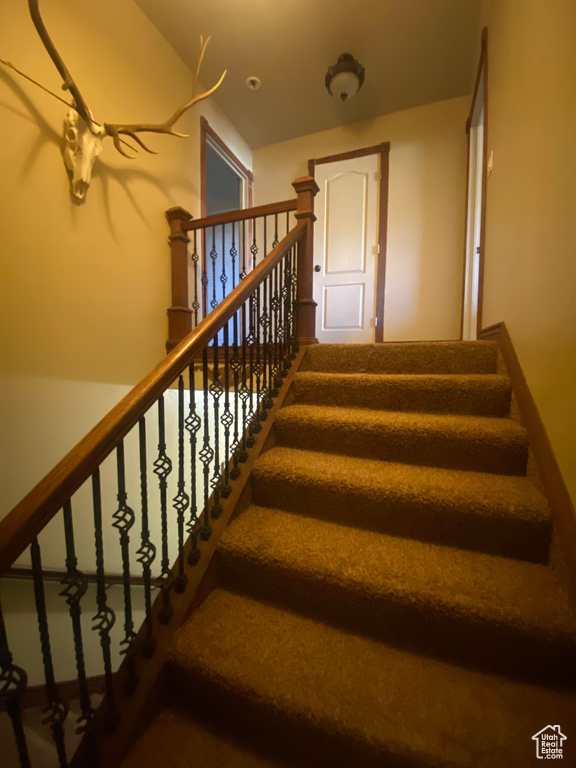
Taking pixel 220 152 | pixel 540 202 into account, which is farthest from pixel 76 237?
pixel 540 202

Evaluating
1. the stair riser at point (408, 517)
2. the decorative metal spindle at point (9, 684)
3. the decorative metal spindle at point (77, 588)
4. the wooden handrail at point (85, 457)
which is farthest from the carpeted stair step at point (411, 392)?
the decorative metal spindle at point (9, 684)

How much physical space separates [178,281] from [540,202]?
89.3 inches

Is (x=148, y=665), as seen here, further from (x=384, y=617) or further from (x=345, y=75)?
(x=345, y=75)

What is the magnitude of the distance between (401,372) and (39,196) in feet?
7.02

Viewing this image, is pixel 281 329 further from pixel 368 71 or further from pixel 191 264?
pixel 368 71

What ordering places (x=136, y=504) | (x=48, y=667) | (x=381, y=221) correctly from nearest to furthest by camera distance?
(x=48, y=667) → (x=136, y=504) → (x=381, y=221)

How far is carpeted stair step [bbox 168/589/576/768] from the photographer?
27.0 inches

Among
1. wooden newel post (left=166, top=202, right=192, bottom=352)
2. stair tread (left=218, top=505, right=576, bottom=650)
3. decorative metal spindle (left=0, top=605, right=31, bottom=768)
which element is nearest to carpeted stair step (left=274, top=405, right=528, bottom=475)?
stair tread (left=218, top=505, right=576, bottom=650)

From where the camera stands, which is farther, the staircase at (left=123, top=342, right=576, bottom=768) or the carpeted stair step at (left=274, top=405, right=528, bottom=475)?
the carpeted stair step at (left=274, top=405, right=528, bottom=475)

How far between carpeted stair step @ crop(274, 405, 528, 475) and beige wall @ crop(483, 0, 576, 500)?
0.18 metres

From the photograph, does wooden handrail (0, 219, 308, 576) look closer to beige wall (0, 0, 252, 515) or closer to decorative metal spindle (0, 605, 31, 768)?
decorative metal spindle (0, 605, 31, 768)

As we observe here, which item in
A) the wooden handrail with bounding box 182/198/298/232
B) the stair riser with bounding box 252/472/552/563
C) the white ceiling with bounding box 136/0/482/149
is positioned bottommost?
the stair riser with bounding box 252/472/552/563

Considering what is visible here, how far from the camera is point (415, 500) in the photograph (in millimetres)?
1107

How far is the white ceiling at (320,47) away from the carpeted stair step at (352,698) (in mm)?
3749
